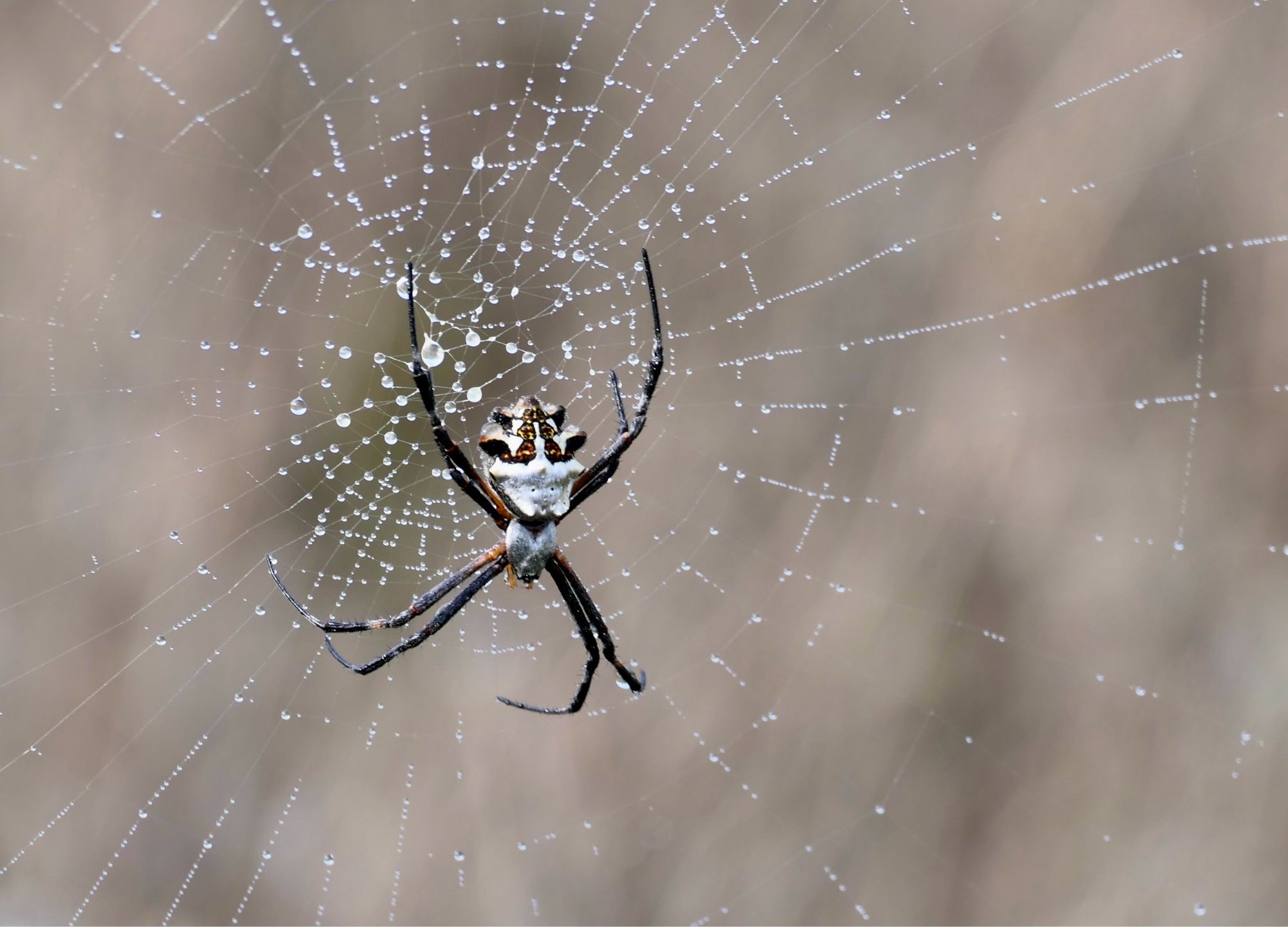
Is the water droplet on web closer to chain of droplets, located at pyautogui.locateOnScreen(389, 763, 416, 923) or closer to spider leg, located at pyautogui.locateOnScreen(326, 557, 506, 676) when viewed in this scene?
spider leg, located at pyautogui.locateOnScreen(326, 557, 506, 676)

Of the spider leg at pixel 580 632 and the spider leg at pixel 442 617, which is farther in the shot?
the spider leg at pixel 580 632

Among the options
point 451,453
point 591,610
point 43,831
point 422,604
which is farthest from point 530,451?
point 43,831

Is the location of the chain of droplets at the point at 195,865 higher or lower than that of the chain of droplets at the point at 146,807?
lower

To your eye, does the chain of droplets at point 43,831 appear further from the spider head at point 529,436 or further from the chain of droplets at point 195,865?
the spider head at point 529,436

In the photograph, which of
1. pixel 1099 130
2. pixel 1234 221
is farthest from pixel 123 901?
pixel 1234 221

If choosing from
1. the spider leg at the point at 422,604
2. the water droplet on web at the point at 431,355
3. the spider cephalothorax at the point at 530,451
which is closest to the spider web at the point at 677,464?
the spider leg at the point at 422,604

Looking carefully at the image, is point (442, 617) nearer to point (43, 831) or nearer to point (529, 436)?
point (529, 436)

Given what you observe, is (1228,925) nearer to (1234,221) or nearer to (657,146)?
(1234,221)
